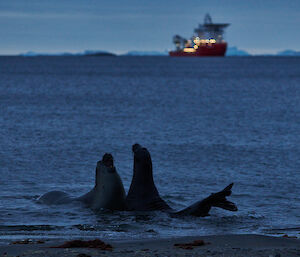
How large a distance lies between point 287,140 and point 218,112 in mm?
19908

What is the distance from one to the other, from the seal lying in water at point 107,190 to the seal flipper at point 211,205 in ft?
4.16

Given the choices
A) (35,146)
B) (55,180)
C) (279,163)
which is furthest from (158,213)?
(35,146)

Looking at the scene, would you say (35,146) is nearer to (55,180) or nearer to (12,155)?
(12,155)

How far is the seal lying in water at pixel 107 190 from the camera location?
15992 mm

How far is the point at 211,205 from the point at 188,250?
420cm

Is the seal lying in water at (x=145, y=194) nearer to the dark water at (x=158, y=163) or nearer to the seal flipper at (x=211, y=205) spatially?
the seal flipper at (x=211, y=205)

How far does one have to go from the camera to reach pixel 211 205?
15.4 m

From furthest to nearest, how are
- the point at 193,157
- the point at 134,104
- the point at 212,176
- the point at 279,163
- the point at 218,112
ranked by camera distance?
the point at 134,104 → the point at 218,112 → the point at 193,157 → the point at 279,163 → the point at 212,176

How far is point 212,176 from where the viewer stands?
23938mm

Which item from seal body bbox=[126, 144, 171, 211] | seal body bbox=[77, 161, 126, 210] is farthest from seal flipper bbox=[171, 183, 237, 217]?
seal body bbox=[77, 161, 126, 210]

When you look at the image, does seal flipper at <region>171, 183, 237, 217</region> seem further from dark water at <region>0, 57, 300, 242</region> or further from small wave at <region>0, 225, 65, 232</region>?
small wave at <region>0, 225, 65, 232</region>

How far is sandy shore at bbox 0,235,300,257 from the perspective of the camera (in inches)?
428

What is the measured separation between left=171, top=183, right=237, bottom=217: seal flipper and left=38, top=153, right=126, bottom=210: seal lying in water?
1.27m

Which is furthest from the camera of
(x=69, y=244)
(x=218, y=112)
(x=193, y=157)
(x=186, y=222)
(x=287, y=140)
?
(x=218, y=112)
